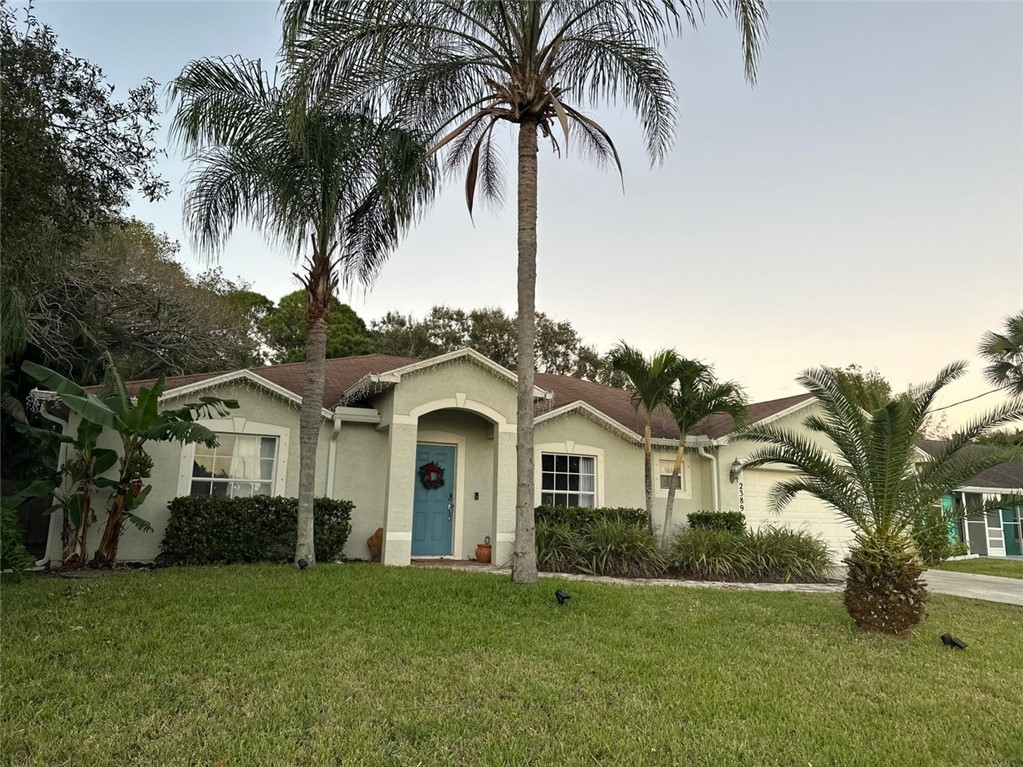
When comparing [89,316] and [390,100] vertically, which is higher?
[390,100]

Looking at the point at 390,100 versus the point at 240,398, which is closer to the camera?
the point at 390,100

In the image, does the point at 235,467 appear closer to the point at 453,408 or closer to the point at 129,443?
the point at 129,443

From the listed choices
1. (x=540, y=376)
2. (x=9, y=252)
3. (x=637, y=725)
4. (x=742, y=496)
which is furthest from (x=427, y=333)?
(x=637, y=725)

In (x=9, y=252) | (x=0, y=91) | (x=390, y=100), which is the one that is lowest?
(x=9, y=252)

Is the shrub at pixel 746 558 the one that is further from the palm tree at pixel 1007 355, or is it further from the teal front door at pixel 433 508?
the palm tree at pixel 1007 355

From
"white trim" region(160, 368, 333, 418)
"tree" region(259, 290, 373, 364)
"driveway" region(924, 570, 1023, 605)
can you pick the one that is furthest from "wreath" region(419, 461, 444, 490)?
"tree" region(259, 290, 373, 364)

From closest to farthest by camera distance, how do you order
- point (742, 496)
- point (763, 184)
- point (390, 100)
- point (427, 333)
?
point (390, 100) < point (763, 184) < point (742, 496) < point (427, 333)

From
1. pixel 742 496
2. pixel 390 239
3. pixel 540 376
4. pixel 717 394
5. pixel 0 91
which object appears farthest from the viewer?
pixel 540 376

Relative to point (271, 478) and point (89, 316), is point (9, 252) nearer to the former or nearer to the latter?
point (271, 478)

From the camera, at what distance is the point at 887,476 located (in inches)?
304

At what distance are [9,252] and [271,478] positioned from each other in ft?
20.7

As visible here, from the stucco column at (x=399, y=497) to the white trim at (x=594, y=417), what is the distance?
11.3 feet

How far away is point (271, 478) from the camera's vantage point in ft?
39.5

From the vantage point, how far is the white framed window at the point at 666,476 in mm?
15203
